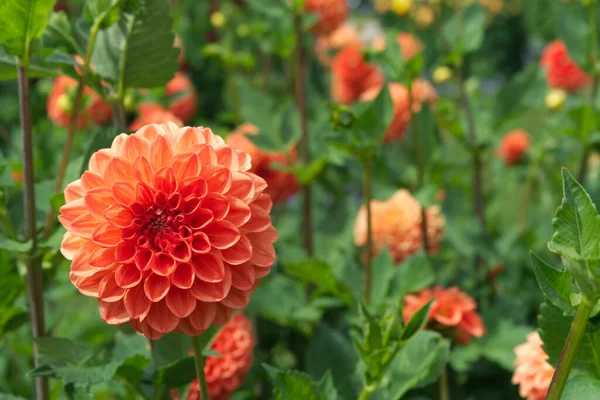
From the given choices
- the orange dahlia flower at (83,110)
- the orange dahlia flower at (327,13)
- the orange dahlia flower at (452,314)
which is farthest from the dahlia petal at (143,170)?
the orange dahlia flower at (327,13)

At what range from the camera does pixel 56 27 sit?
2.73 ft

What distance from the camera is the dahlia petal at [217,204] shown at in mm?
607

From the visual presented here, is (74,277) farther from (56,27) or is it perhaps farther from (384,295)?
(384,295)

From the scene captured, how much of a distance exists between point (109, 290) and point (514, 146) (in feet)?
4.88

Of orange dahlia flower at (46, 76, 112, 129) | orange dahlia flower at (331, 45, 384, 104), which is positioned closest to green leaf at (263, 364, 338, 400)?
orange dahlia flower at (46, 76, 112, 129)

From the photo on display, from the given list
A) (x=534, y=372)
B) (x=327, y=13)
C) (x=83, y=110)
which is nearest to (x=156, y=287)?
(x=534, y=372)

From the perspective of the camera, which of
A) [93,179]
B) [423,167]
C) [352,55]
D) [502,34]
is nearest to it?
[93,179]

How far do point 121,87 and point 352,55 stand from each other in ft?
3.52

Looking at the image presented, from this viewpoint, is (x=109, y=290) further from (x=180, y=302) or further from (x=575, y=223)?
(x=575, y=223)

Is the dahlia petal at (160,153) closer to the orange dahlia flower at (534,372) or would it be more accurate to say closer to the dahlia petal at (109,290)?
the dahlia petal at (109,290)

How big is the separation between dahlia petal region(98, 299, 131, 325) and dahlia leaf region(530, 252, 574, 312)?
0.34 meters

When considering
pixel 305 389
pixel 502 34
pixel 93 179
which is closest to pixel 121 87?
pixel 93 179

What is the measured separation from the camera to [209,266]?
618 mm

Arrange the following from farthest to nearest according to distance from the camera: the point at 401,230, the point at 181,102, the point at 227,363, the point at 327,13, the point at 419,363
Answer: the point at 181,102 < the point at 327,13 < the point at 401,230 < the point at 227,363 < the point at 419,363
